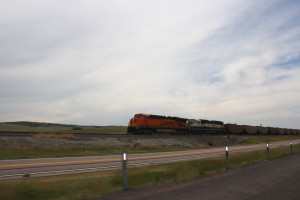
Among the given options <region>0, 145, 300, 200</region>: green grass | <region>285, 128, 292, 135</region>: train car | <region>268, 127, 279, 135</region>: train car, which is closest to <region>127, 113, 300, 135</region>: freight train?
<region>268, 127, 279, 135</region>: train car

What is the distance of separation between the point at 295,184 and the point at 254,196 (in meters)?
2.93

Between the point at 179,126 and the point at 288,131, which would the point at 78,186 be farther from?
the point at 288,131

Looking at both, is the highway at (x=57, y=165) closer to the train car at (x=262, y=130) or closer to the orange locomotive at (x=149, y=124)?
the orange locomotive at (x=149, y=124)

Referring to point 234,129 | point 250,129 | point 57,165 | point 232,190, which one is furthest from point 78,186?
point 250,129

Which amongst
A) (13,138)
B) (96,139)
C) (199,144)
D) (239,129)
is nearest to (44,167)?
(13,138)

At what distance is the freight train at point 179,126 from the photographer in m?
54.0

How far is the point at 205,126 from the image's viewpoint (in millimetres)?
68688

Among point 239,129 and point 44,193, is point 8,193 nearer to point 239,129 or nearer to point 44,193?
point 44,193

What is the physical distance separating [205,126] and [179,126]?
27.7ft

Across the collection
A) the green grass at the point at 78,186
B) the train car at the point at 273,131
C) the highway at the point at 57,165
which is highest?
the train car at the point at 273,131

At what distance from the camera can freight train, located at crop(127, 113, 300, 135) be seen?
54.0 metres

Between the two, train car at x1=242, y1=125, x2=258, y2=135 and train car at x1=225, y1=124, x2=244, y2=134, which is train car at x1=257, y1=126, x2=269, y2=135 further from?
train car at x1=225, y1=124, x2=244, y2=134

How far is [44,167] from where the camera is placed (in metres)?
18.5

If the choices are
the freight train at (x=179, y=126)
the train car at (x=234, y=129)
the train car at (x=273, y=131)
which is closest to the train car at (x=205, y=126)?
the freight train at (x=179, y=126)
